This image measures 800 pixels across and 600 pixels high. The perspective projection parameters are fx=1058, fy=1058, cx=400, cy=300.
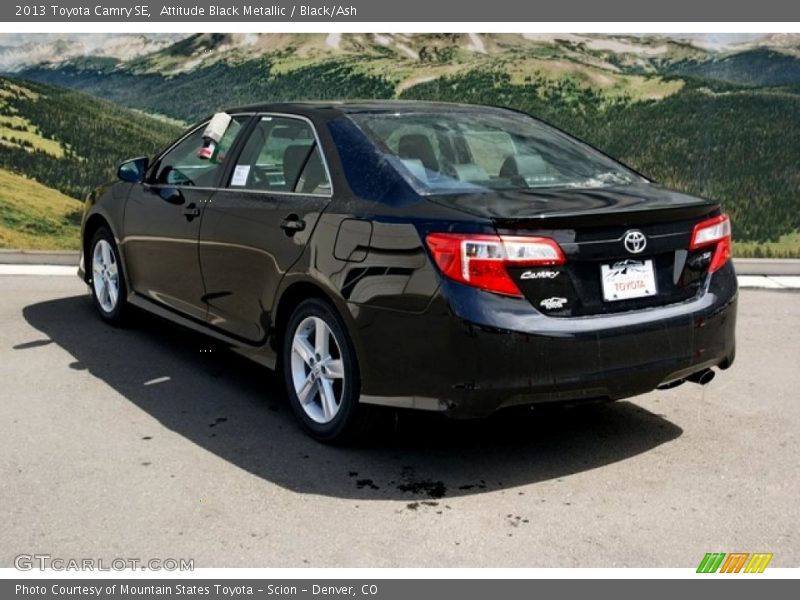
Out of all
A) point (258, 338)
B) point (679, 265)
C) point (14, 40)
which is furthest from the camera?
point (14, 40)

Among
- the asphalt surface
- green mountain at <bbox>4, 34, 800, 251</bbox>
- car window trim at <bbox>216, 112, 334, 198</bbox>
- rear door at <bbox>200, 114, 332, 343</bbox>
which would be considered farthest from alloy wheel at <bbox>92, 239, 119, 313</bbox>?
green mountain at <bbox>4, 34, 800, 251</bbox>

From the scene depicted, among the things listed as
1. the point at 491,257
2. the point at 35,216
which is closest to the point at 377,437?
the point at 491,257

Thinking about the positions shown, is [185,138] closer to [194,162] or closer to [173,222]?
[194,162]

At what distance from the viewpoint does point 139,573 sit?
3678 mm

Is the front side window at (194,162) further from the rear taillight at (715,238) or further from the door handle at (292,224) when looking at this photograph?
the rear taillight at (715,238)

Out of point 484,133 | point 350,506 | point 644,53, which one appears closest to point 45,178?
point 644,53

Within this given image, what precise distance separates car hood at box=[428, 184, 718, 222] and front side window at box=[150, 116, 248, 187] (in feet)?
6.15

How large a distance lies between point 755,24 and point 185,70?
7547 millimetres

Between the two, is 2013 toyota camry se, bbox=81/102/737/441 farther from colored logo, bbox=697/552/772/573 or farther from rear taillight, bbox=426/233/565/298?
colored logo, bbox=697/552/772/573

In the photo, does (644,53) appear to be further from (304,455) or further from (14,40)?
(304,455)

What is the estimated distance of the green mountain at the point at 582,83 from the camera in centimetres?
1297

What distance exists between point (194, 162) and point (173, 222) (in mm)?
452

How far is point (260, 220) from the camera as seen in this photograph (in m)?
5.27

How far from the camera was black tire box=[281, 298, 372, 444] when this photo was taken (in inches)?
181
